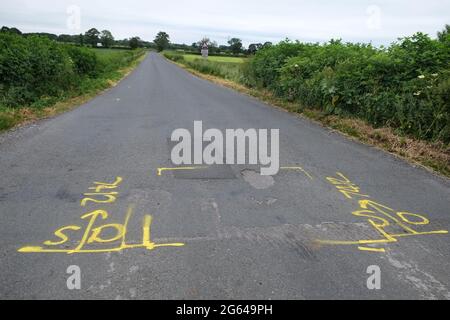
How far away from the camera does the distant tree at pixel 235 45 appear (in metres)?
107

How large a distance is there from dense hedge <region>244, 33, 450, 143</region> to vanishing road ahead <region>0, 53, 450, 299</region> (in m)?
1.67

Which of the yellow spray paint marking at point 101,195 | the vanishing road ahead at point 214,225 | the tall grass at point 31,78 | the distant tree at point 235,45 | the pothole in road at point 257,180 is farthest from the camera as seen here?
the distant tree at point 235,45

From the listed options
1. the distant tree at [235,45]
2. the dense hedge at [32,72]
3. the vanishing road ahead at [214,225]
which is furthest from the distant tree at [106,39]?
the vanishing road ahead at [214,225]

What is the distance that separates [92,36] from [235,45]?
151 feet

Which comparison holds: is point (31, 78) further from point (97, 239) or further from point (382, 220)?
point (382, 220)

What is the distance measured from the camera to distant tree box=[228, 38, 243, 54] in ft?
350

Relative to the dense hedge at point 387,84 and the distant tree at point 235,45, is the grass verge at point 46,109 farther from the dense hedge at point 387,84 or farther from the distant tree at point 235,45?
the distant tree at point 235,45

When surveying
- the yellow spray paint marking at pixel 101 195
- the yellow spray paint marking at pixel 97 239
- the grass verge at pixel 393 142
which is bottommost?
the yellow spray paint marking at pixel 97 239

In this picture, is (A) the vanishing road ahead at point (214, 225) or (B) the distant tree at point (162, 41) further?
(B) the distant tree at point (162, 41)

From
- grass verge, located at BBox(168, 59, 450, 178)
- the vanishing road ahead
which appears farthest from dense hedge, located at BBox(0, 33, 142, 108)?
grass verge, located at BBox(168, 59, 450, 178)

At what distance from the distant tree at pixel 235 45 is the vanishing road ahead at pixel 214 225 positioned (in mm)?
102294

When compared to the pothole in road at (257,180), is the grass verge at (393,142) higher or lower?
higher

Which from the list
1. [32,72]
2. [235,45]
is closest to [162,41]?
[235,45]

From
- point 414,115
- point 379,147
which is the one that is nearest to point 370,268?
point 379,147
